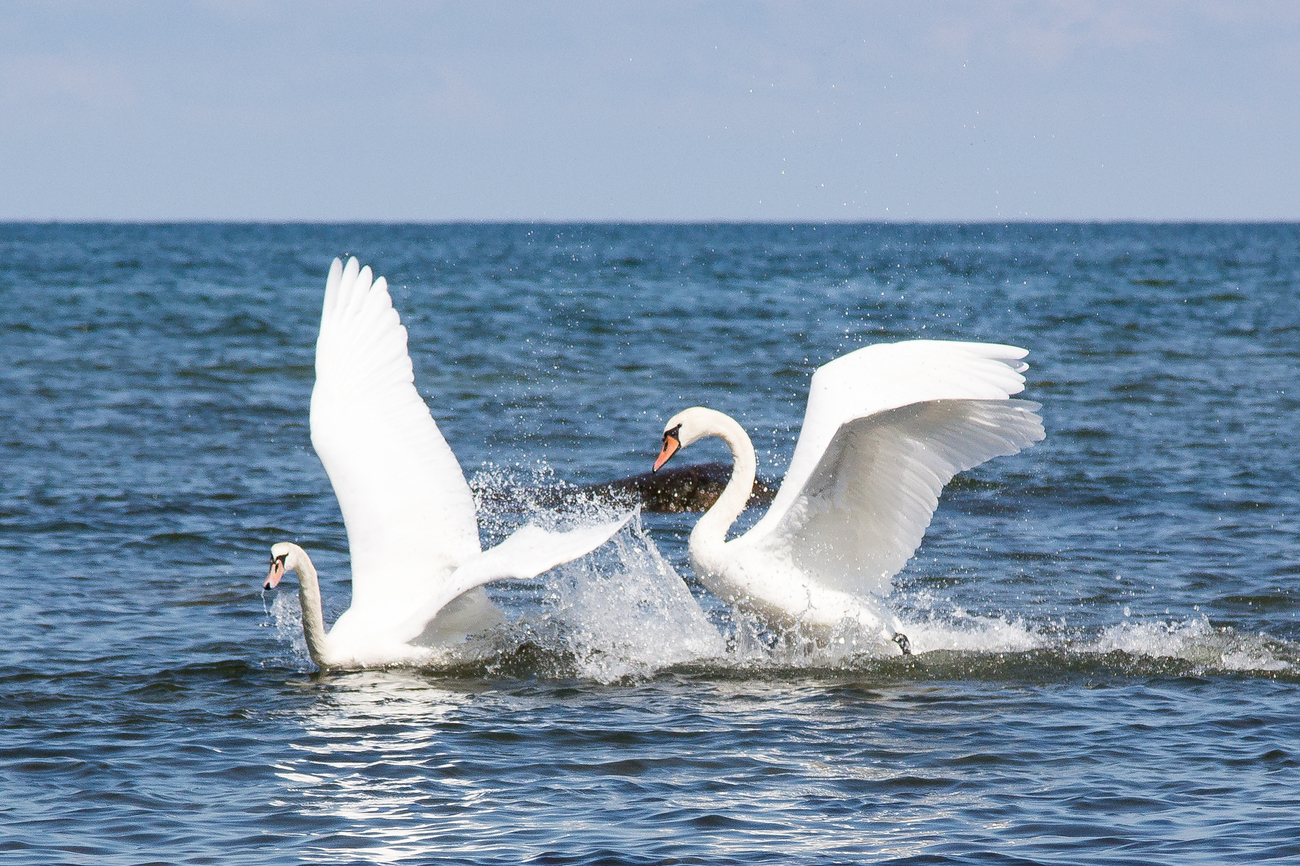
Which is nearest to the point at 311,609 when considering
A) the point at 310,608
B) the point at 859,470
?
the point at 310,608

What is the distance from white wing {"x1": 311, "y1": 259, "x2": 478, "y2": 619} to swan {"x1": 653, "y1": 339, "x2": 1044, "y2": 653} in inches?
43.9

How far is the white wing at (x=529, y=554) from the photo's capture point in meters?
5.72

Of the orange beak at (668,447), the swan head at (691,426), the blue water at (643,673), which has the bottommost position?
the blue water at (643,673)

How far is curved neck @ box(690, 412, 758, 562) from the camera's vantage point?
7.28 m

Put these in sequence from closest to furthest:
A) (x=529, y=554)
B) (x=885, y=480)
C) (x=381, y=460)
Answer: (x=529, y=554) → (x=885, y=480) → (x=381, y=460)

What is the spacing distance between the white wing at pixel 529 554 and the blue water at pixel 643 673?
613mm

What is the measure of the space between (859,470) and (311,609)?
2524mm

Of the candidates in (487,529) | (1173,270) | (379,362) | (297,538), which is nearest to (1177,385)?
(487,529)

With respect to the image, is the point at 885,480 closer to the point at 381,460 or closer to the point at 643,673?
the point at 643,673

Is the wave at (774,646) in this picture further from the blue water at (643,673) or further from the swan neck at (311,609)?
the swan neck at (311,609)

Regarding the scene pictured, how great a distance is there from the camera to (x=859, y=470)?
715 cm

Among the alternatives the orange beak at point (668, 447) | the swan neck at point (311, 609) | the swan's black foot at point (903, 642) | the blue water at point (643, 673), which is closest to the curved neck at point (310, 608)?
the swan neck at point (311, 609)

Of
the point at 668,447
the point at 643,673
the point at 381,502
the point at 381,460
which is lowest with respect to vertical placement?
the point at 643,673

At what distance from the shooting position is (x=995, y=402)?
668 centimetres
